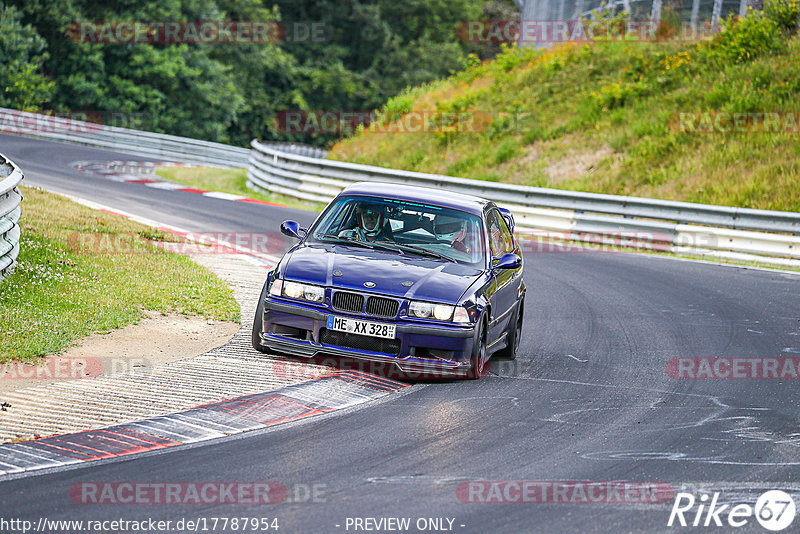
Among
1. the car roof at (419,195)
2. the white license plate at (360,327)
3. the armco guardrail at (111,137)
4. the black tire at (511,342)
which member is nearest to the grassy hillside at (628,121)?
the armco guardrail at (111,137)

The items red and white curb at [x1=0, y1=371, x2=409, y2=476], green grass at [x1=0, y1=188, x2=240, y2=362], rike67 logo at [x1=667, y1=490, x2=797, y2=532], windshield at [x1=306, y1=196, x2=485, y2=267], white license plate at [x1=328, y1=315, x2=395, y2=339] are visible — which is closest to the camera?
rike67 logo at [x1=667, y1=490, x2=797, y2=532]

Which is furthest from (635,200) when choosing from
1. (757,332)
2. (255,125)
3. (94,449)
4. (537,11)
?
(255,125)

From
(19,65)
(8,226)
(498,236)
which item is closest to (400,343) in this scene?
(498,236)

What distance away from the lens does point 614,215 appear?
884 inches

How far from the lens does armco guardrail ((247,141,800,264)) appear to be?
1988 cm

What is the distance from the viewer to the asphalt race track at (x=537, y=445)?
544 cm

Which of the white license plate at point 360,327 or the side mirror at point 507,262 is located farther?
the side mirror at point 507,262

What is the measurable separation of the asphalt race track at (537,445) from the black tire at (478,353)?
114mm

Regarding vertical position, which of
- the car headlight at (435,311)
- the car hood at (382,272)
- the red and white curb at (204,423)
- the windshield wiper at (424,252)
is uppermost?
the windshield wiper at (424,252)

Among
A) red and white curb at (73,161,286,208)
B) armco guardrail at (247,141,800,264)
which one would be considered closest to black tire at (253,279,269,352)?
armco guardrail at (247,141,800,264)

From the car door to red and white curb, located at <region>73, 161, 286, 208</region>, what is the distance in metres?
13.3

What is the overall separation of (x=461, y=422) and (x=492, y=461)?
96cm

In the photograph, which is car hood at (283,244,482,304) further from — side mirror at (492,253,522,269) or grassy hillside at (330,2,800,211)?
grassy hillside at (330,2,800,211)

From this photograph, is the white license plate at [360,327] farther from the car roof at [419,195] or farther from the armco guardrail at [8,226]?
the armco guardrail at [8,226]
